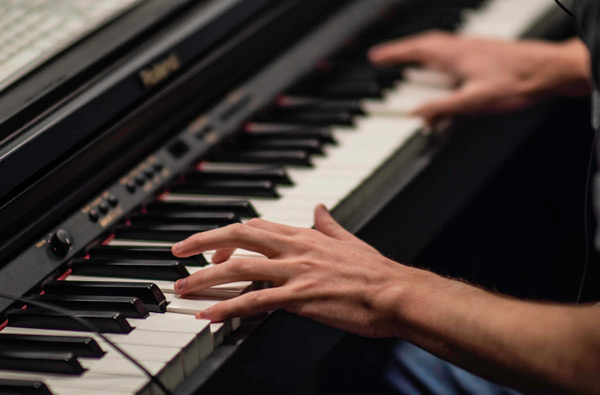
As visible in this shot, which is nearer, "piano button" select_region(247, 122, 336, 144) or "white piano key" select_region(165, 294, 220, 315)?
"white piano key" select_region(165, 294, 220, 315)

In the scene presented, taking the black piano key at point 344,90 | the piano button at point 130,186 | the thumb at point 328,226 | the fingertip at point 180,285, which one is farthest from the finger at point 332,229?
the black piano key at point 344,90

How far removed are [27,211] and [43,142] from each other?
0.34 ft

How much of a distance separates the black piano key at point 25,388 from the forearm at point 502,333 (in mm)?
416

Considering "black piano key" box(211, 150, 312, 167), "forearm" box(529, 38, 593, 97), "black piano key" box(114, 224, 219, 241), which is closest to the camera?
"black piano key" box(114, 224, 219, 241)

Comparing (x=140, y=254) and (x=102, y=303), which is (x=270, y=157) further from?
(x=102, y=303)

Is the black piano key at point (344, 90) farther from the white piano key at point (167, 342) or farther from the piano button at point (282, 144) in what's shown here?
the white piano key at point (167, 342)

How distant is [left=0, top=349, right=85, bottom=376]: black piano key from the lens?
2.73ft

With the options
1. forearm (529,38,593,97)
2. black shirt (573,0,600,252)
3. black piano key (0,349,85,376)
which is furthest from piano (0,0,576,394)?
black shirt (573,0,600,252)

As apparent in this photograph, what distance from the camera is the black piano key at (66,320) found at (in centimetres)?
91

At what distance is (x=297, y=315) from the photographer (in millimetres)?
992

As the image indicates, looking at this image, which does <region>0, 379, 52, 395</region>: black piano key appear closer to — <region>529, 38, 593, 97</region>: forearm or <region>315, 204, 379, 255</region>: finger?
<region>315, 204, 379, 255</region>: finger

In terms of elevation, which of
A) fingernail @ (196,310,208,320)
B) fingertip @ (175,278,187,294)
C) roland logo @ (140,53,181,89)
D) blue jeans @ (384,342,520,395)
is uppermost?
roland logo @ (140,53,181,89)

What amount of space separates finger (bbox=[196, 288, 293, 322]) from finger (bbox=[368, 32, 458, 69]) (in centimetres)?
98

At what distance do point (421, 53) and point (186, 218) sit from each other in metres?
0.85
